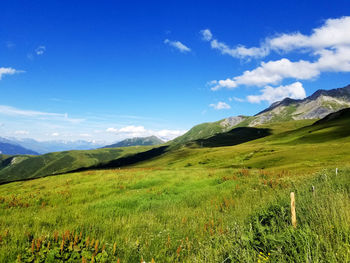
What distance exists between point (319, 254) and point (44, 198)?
17739mm

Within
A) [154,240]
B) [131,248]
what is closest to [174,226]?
[154,240]

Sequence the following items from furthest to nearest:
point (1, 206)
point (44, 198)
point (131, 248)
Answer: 1. point (44, 198)
2. point (1, 206)
3. point (131, 248)

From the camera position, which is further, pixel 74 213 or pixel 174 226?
pixel 74 213

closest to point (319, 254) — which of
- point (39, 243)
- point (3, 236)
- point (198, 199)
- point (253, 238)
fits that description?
point (253, 238)

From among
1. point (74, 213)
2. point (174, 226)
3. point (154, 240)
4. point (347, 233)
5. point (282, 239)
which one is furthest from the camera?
point (74, 213)

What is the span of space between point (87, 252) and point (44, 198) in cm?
1352

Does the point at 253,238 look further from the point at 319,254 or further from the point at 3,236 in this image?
the point at 3,236

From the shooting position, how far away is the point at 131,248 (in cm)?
592

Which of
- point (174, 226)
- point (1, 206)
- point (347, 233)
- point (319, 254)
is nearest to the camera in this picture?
point (319, 254)

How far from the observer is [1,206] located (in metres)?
13.7

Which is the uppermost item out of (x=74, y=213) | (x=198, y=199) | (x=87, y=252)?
(x=87, y=252)

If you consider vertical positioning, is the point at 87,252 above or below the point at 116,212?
above

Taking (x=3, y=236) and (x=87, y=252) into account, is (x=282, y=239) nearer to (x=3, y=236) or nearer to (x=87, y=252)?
(x=87, y=252)

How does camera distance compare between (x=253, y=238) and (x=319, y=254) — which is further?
(x=253, y=238)
